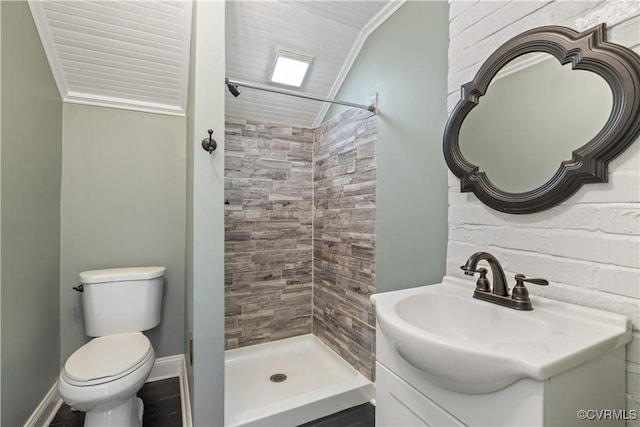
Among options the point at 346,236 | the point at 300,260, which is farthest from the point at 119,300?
the point at 346,236

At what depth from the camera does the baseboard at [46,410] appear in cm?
152

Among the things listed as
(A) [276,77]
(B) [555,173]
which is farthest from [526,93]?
(A) [276,77]

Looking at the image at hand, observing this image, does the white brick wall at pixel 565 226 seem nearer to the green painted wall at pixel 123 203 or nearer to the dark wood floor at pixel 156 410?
the dark wood floor at pixel 156 410

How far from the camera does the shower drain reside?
6.75ft

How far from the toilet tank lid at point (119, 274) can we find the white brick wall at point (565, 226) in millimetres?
1851

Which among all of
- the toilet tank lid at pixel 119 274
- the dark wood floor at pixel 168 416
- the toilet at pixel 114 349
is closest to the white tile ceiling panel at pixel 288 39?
the toilet tank lid at pixel 119 274

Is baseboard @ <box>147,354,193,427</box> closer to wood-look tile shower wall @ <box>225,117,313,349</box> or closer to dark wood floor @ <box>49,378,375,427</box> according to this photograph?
dark wood floor @ <box>49,378,375,427</box>

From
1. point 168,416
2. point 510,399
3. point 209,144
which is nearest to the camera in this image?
point 510,399

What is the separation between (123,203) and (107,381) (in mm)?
1218

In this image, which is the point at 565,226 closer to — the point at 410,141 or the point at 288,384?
the point at 410,141

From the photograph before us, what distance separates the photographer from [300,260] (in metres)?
2.61

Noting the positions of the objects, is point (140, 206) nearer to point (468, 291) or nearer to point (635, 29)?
point (468, 291)

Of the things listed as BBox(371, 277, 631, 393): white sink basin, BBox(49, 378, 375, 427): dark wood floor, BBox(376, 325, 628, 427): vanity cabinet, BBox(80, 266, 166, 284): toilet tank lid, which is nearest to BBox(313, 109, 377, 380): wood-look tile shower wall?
BBox(49, 378, 375, 427): dark wood floor

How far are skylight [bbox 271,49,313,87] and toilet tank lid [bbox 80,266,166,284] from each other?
163 cm
